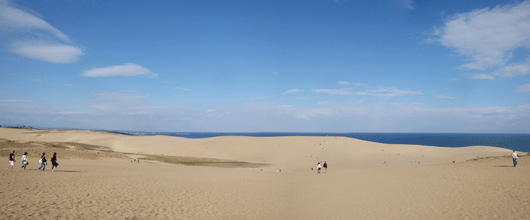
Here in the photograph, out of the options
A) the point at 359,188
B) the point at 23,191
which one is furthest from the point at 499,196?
the point at 23,191

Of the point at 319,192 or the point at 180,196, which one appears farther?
the point at 319,192

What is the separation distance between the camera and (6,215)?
866cm

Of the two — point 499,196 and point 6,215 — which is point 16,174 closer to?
point 6,215

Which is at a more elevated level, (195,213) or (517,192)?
(517,192)

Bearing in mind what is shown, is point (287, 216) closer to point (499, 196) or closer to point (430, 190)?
point (430, 190)

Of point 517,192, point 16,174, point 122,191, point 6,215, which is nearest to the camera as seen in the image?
point 6,215

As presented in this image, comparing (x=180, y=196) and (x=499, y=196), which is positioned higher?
(x=499, y=196)

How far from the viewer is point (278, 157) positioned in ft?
153

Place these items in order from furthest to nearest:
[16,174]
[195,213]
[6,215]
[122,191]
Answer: [16,174] < [122,191] < [195,213] < [6,215]

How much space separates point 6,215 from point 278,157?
3980 cm

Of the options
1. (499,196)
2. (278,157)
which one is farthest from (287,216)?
(278,157)

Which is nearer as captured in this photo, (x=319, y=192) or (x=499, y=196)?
(x=499, y=196)

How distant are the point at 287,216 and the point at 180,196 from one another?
19.8ft

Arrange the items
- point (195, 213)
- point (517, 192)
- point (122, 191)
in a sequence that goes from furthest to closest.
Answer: point (122, 191)
point (517, 192)
point (195, 213)
